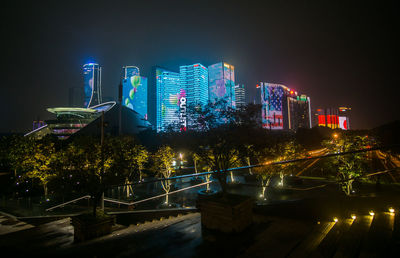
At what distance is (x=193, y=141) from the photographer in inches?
185

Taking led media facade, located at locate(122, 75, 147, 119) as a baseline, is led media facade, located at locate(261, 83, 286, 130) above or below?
below

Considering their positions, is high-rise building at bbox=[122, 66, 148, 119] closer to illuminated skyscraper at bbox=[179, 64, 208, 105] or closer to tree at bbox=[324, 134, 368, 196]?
illuminated skyscraper at bbox=[179, 64, 208, 105]

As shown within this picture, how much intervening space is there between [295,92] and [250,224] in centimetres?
17730

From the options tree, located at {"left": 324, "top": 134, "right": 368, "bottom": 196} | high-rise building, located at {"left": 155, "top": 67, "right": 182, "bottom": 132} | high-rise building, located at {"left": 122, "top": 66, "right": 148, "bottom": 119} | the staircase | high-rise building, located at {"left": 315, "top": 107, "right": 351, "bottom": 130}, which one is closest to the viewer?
the staircase

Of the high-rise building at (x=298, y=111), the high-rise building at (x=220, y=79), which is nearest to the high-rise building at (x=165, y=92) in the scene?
the high-rise building at (x=220, y=79)

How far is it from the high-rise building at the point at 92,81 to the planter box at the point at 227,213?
17647cm

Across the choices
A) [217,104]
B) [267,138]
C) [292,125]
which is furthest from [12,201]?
[292,125]

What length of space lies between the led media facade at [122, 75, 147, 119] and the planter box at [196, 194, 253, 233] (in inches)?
7333

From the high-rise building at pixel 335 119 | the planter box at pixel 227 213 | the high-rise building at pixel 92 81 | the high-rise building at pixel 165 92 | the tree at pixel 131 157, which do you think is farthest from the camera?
the high-rise building at pixel 165 92

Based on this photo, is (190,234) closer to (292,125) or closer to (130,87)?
(292,125)

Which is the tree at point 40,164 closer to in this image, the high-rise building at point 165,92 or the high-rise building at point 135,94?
the high-rise building at point 165,92

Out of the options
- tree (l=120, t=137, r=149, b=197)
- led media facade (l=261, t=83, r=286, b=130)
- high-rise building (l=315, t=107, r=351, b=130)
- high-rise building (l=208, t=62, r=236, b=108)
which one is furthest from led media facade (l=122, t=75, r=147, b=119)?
tree (l=120, t=137, r=149, b=197)

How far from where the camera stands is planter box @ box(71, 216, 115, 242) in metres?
5.38

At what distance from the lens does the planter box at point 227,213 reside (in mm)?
3881
